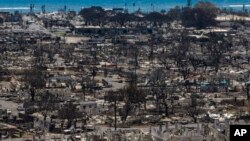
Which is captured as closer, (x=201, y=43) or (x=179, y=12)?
(x=201, y=43)

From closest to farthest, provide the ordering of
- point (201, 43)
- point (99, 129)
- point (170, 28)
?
point (99, 129) → point (201, 43) → point (170, 28)

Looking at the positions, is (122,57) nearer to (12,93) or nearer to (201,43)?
(201,43)

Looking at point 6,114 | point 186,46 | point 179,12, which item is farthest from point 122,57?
point 179,12

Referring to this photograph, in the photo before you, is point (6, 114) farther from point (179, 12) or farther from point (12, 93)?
point (179, 12)

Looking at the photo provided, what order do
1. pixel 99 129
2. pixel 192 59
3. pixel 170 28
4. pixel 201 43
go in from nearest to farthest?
pixel 99 129, pixel 192 59, pixel 201 43, pixel 170 28

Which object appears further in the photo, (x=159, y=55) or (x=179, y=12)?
(x=179, y=12)

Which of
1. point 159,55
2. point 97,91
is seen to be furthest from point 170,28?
point 97,91

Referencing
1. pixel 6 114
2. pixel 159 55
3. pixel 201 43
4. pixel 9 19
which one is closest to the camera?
pixel 6 114

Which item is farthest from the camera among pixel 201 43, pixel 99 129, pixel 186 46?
pixel 201 43

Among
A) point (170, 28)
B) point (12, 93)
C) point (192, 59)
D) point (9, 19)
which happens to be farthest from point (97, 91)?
point (9, 19)
